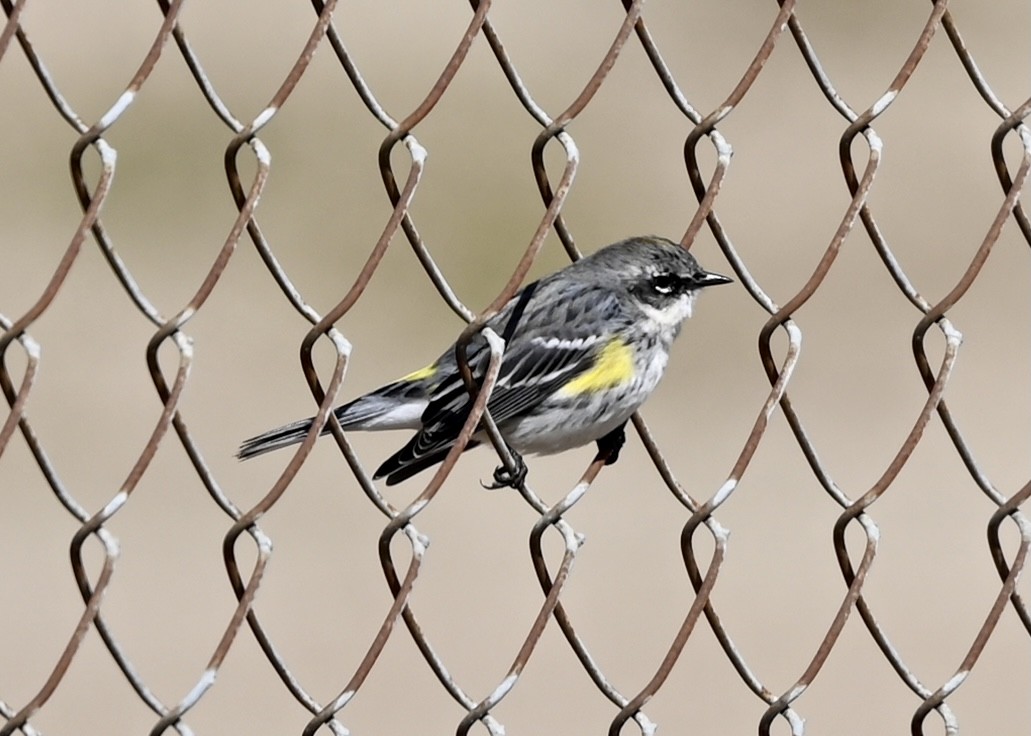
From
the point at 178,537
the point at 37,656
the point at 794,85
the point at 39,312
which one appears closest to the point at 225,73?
the point at 794,85

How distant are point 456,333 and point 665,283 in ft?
21.1

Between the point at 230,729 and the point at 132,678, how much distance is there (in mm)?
4899

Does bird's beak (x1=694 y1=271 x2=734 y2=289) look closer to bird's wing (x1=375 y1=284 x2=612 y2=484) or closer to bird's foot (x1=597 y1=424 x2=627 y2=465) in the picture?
bird's wing (x1=375 y1=284 x2=612 y2=484)

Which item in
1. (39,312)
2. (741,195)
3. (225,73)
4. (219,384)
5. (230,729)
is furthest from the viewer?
(225,73)

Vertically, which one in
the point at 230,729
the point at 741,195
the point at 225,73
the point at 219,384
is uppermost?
the point at 225,73

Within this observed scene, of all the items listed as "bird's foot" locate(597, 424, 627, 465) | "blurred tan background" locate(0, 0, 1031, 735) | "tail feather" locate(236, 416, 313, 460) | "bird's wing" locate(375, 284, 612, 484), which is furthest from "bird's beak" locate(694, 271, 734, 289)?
"blurred tan background" locate(0, 0, 1031, 735)

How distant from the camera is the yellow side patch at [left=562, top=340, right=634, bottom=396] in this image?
15.1 feet

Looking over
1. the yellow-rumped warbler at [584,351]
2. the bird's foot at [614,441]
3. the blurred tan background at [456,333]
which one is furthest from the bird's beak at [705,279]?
the blurred tan background at [456,333]

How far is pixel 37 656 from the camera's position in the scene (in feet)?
25.7

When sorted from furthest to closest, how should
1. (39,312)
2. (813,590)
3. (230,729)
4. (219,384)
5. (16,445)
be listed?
1. (219,384)
2. (16,445)
3. (813,590)
4. (230,729)
5. (39,312)

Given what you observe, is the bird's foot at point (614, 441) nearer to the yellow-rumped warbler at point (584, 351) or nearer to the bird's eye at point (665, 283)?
the yellow-rumped warbler at point (584, 351)

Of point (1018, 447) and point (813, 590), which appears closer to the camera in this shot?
point (813, 590)

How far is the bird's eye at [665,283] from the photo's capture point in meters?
4.81

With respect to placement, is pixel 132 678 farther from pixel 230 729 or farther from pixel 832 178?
pixel 832 178
